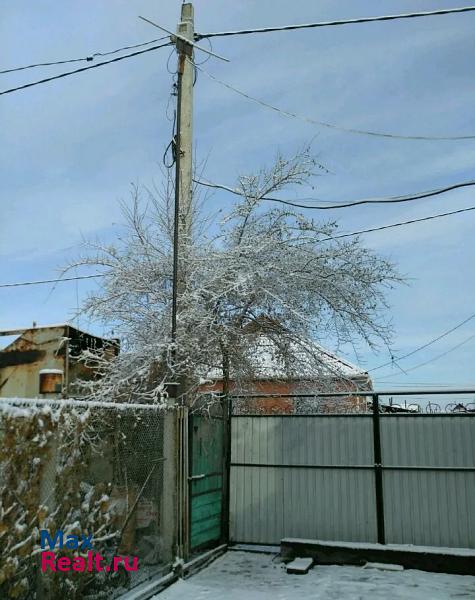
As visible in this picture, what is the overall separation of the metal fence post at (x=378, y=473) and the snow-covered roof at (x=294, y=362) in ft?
2.37

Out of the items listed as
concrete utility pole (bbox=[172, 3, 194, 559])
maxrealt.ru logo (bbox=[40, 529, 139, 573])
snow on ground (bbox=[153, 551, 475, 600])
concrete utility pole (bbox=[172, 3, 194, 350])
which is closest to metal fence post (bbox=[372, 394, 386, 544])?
snow on ground (bbox=[153, 551, 475, 600])

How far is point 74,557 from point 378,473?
4808mm

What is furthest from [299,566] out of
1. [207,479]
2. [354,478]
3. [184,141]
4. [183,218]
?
[184,141]

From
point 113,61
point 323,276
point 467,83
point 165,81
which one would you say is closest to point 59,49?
point 113,61

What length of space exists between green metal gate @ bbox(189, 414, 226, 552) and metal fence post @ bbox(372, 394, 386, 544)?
2.24 metres

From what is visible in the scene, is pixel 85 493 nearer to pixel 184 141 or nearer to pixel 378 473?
pixel 378 473

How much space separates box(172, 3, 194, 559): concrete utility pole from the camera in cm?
703

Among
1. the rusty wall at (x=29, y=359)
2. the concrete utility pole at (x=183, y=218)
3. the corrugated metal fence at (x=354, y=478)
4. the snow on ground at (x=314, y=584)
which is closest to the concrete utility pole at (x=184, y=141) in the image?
the concrete utility pole at (x=183, y=218)

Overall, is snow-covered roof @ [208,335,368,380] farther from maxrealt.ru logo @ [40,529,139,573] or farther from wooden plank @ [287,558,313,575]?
maxrealt.ru logo @ [40,529,139,573]

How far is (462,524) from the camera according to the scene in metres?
7.75

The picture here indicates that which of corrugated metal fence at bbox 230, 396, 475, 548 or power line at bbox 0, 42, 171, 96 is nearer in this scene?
corrugated metal fence at bbox 230, 396, 475, 548

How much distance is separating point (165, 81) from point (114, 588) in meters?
7.74

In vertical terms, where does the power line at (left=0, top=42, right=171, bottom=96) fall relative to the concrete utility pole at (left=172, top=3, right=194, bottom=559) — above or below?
above

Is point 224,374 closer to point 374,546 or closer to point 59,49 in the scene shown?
point 374,546
